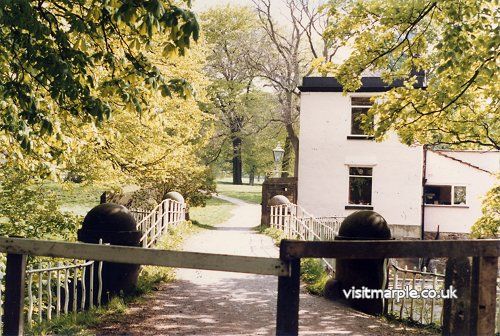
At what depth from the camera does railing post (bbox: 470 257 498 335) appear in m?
3.91

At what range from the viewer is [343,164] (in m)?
23.1

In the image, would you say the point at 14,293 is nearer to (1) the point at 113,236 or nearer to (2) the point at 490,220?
(1) the point at 113,236

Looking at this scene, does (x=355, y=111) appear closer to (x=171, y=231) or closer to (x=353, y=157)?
(x=353, y=157)

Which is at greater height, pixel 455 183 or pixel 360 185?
pixel 455 183

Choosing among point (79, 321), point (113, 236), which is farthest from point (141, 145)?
point (79, 321)

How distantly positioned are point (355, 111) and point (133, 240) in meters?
16.6

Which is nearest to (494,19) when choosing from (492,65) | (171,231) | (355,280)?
(492,65)

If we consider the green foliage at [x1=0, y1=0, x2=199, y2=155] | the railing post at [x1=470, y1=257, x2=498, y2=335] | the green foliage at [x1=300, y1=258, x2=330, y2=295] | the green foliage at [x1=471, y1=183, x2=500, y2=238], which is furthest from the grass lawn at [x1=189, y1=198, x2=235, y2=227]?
the railing post at [x1=470, y1=257, x2=498, y2=335]

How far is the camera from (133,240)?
8500 millimetres

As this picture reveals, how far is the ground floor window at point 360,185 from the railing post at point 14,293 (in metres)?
20.6

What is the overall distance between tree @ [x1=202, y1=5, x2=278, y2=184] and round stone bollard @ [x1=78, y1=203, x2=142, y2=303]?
31.8 metres

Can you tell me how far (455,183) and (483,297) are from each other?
70.3ft

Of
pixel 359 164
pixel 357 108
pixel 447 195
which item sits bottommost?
pixel 447 195

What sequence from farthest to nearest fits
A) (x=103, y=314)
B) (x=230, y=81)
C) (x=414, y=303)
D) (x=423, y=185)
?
(x=230, y=81), (x=423, y=185), (x=414, y=303), (x=103, y=314)
